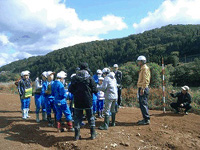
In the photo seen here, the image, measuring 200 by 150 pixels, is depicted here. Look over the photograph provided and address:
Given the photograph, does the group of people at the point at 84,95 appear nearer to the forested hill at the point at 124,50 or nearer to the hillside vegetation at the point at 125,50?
the hillside vegetation at the point at 125,50

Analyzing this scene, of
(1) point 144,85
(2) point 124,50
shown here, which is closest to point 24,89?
(1) point 144,85

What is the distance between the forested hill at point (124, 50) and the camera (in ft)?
252

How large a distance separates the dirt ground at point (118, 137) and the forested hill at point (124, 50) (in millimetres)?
58804

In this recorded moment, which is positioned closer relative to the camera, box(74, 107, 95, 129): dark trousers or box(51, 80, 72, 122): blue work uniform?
box(74, 107, 95, 129): dark trousers

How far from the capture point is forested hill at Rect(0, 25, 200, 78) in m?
76.7

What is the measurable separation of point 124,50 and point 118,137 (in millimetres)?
96041

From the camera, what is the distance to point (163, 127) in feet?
18.8

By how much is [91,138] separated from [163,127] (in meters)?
2.55

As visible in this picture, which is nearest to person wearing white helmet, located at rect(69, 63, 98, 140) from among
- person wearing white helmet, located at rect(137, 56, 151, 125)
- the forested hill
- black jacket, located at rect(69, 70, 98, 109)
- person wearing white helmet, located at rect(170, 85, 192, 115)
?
black jacket, located at rect(69, 70, 98, 109)

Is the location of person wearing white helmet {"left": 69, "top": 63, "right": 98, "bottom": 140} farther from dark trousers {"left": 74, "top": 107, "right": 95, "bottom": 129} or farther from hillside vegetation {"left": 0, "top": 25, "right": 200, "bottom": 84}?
hillside vegetation {"left": 0, "top": 25, "right": 200, "bottom": 84}

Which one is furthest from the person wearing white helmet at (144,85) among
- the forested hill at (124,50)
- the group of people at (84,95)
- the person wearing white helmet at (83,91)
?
the forested hill at (124,50)

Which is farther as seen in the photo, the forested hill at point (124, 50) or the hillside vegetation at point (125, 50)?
the forested hill at point (124, 50)

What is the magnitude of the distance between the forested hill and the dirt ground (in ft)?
193

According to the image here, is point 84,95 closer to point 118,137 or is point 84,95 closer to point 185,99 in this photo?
point 118,137
